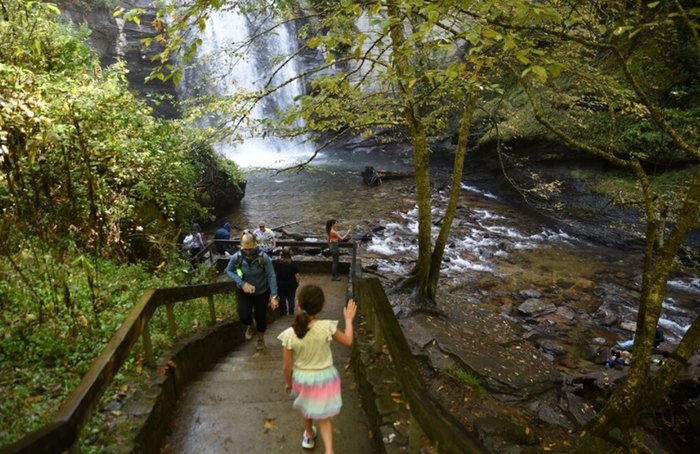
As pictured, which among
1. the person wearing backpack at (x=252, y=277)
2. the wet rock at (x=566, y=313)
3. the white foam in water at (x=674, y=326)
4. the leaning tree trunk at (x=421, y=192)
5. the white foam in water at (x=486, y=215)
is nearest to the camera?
the person wearing backpack at (x=252, y=277)

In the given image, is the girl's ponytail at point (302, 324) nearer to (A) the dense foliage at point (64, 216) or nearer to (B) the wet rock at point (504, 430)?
(A) the dense foliage at point (64, 216)

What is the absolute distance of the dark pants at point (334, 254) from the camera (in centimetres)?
1022

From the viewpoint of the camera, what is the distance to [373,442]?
149 inches

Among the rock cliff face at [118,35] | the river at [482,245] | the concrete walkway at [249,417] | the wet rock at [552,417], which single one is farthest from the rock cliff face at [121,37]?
the wet rock at [552,417]

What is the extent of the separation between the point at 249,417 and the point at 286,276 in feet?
14.2

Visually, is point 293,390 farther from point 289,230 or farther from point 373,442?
point 289,230

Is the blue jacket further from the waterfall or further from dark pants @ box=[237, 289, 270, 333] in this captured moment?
the waterfall

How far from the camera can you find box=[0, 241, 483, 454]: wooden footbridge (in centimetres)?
239

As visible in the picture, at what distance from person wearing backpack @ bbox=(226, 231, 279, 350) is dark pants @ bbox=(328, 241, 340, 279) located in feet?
13.7

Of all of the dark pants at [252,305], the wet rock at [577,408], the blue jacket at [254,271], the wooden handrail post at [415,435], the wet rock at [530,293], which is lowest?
the wet rock at [530,293]

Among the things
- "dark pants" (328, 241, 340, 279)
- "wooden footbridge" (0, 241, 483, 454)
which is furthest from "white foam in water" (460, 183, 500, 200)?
"wooden footbridge" (0, 241, 483, 454)

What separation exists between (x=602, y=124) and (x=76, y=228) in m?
19.5

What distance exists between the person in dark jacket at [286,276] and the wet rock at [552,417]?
4.84 meters

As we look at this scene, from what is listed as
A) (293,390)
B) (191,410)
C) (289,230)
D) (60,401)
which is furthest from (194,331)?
(289,230)
